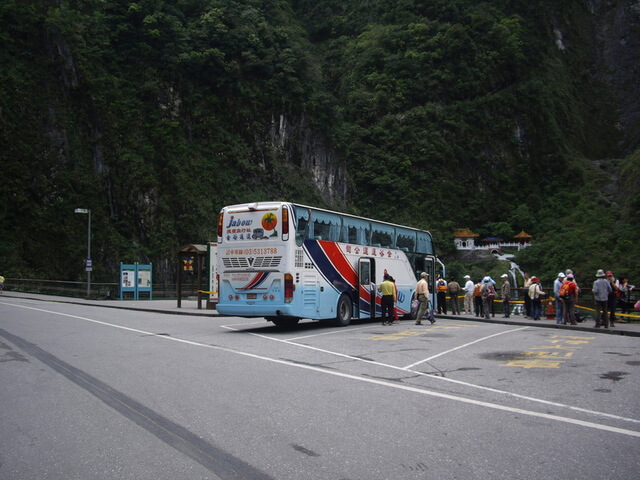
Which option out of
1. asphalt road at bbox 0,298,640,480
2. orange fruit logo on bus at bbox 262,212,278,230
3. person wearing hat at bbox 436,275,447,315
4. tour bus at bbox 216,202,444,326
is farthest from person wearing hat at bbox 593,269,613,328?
orange fruit logo on bus at bbox 262,212,278,230

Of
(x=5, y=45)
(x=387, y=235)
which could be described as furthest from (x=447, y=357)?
(x=5, y=45)

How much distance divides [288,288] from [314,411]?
9712 millimetres

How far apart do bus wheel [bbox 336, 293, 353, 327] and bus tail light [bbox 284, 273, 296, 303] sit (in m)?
3.06

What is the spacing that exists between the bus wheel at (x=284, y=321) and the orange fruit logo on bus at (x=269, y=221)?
3710 millimetres

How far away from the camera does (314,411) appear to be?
678cm

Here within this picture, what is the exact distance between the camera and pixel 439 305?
27750 mm

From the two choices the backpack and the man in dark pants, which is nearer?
the backpack

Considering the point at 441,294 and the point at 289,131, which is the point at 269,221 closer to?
the point at 441,294

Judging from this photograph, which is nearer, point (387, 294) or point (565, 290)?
point (565, 290)

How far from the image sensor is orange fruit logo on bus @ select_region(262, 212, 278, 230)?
55.0ft

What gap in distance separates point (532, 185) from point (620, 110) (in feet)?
132

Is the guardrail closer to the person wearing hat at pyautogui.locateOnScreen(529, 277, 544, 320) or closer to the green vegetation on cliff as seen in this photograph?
the green vegetation on cliff

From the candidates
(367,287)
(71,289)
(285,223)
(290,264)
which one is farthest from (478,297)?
(71,289)

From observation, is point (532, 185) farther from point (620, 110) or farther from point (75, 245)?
point (75, 245)
